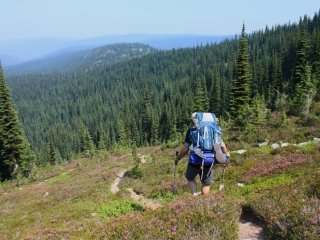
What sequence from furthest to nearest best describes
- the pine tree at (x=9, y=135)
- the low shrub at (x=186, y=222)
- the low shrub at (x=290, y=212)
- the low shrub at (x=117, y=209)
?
the pine tree at (x=9, y=135)
the low shrub at (x=117, y=209)
the low shrub at (x=186, y=222)
the low shrub at (x=290, y=212)

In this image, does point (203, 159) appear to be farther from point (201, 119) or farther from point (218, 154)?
point (201, 119)

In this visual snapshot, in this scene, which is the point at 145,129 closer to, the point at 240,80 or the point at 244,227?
the point at 240,80

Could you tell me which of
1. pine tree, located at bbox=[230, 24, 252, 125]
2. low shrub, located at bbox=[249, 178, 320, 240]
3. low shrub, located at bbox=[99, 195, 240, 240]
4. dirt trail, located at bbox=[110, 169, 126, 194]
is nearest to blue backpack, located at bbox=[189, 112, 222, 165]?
low shrub, located at bbox=[99, 195, 240, 240]

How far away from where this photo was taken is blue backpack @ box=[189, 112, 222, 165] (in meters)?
7.67

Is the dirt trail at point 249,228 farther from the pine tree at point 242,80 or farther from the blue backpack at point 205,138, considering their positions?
the pine tree at point 242,80

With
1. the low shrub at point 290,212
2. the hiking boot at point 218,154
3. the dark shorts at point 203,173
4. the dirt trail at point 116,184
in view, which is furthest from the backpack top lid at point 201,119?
the dirt trail at point 116,184

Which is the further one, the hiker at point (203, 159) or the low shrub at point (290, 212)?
the hiker at point (203, 159)

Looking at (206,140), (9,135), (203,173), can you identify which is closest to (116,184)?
(203,173)

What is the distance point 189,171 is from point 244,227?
1882 millimetres

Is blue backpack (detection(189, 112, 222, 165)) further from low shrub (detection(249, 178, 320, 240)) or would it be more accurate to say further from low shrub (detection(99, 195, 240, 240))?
low shrub (detection(249, 178, 320, 240))

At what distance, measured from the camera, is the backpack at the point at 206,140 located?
25.1 ft

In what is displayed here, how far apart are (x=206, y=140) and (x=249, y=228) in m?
2.22

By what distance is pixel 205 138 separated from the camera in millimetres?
7656

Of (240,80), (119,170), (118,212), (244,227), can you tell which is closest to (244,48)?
(240,80)
